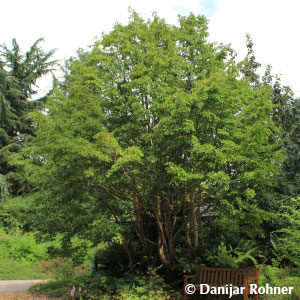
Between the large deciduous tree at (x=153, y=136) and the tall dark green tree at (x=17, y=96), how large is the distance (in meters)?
14.2

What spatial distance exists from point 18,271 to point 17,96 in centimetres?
1370

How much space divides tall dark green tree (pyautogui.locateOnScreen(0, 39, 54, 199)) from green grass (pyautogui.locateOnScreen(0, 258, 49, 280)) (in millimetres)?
8175

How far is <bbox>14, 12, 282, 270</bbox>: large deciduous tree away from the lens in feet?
20.8

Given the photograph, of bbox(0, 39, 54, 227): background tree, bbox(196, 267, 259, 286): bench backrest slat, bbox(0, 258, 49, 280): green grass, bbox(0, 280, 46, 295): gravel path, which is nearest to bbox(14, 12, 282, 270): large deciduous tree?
bbox(196, 267, 259, 286): bench backrest slat

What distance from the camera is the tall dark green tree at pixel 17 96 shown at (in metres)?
21.1

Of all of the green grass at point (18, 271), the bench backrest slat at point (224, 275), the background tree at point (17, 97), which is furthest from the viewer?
the background tree at point (17, 97)

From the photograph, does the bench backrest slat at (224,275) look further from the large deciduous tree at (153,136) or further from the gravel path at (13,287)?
the gravel path at (13,287)

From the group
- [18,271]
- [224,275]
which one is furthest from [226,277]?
[18,271]

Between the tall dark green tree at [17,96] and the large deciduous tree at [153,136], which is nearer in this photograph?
the large deciduous tree at [153,136]

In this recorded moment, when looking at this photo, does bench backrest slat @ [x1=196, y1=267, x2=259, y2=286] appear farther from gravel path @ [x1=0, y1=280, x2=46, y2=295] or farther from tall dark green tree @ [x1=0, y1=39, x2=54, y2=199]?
tall dark green tree @ [x1=0, y1=39, x2=54, y2=199]

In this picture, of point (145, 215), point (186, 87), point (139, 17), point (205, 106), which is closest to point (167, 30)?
point (139, 17)

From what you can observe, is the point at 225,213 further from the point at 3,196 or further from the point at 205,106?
the point at 3,196

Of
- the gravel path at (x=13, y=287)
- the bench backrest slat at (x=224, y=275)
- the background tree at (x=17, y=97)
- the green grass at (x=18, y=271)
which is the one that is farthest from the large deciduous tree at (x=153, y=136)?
the background tree at (x=17, y=97)

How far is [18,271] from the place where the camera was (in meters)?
12.4
